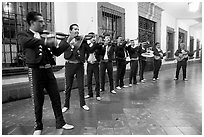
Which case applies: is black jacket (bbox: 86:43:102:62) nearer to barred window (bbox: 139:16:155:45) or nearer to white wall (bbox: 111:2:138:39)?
white wall (bbox: 111:2:138:39)

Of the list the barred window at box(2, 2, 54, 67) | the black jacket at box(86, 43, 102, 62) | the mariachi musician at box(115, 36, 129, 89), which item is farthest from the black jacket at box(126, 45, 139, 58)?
the barred window at box(2, 2, 54, 67)

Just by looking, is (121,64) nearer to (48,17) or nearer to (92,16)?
(92,16)

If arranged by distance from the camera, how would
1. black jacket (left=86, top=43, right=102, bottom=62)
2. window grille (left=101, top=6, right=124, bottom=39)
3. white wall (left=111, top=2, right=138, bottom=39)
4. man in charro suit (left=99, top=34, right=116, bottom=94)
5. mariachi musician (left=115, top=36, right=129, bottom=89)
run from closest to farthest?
black jacket (left=86, top=43, right=102, bottom=62) < man in charro suit (left=99, top=34, right=116, bottom=94) < mariachi musician (left=115, top=36, right=129, bottom=89) < window grille (left=101, top=6, right=124, bottom=39) < white wall (left=111, top=2, right=138, bottom=39)

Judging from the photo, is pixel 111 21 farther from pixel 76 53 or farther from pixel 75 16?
pixel 76 53

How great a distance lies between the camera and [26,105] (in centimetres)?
349

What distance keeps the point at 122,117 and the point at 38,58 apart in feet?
4.92

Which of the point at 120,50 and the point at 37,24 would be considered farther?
the point at 120,50

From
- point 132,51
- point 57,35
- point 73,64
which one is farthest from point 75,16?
point 57,35

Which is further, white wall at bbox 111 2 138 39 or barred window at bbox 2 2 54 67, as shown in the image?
white wall at bbox 111 2 138 39

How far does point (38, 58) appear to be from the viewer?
6.75ft

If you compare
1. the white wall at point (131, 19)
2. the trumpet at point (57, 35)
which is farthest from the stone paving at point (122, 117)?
the white wall at point (131, 19)

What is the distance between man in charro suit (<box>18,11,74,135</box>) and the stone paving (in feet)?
1.31

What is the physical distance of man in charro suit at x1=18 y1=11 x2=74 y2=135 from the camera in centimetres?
202

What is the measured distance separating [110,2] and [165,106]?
13.1ft
